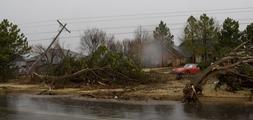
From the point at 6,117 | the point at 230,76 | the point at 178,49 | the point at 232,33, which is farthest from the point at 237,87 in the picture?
the point at 178,49

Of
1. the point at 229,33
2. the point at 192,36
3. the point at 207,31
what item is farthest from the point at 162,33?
the point at 229,33

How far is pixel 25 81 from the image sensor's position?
35562mm

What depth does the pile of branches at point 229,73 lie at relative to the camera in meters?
18.7

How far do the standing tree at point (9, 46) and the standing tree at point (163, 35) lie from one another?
149ft

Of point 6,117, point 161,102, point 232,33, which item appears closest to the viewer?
point 6,117

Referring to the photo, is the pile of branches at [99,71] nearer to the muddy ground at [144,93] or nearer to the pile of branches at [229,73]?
the muddy ground at [144,93]

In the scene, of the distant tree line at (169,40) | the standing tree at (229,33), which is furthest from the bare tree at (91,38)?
the standing tree at (229,33)

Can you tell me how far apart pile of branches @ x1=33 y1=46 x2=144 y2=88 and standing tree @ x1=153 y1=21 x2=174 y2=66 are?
174ft

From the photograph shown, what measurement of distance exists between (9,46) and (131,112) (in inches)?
947

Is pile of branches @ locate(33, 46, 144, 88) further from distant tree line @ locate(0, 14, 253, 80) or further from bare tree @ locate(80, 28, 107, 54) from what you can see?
bare tree @ locate(80, 28, 107, 54)

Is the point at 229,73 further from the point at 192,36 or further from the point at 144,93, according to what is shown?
the point at 192,36

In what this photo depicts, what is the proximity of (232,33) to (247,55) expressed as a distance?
2894cm

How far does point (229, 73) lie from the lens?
62.6ft

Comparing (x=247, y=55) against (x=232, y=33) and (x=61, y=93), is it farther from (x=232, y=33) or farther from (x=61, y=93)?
(x=232, y=33)
